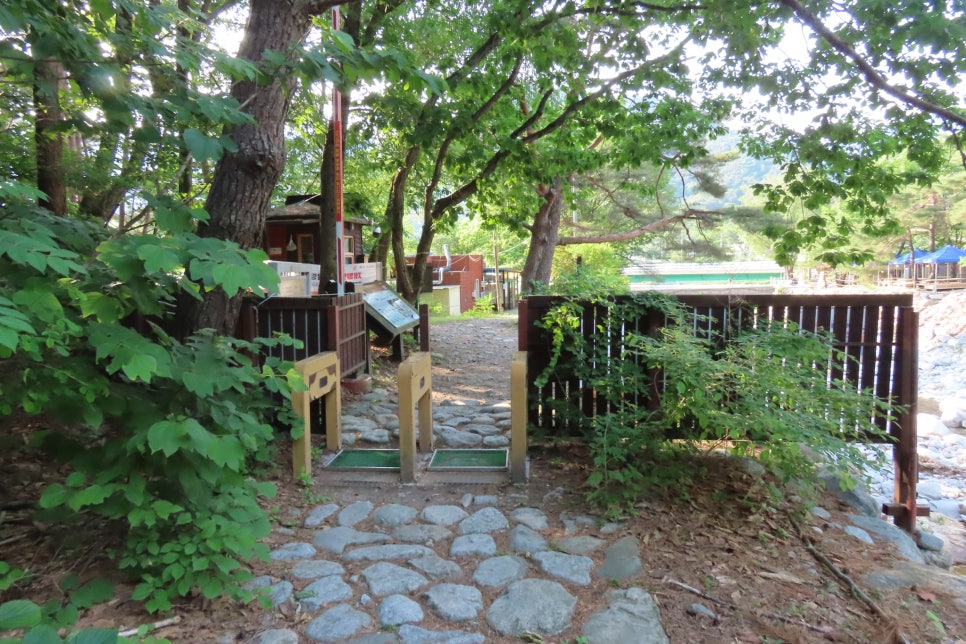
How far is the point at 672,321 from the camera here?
183 inches

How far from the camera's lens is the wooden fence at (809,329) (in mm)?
4613

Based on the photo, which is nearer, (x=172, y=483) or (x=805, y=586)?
(x=172, y=483)

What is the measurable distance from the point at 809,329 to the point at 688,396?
1884mm

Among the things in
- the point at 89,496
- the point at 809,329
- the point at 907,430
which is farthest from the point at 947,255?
the point at 89,496

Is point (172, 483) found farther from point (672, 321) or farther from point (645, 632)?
point (672, 321)

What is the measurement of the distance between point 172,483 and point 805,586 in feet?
9.86

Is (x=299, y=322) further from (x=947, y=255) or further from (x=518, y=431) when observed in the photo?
(x=947, y=255)

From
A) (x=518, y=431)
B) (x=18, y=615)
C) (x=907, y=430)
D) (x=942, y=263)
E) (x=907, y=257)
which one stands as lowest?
(x=907, y=430)

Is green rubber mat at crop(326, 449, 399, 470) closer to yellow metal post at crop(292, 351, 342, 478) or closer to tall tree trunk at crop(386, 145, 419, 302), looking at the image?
yellow metal post at crop(292, 351, 342, 478)

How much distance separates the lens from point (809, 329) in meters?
4.73

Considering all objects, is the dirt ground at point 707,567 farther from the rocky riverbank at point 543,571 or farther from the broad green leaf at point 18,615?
the broad green leaf at point 18,615

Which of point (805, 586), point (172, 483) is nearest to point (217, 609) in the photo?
point (172, 483)

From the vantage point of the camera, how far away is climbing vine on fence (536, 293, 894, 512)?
10.9 ft

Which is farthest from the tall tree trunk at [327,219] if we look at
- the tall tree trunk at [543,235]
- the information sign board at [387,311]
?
the tall tree trunk at [543,235]
